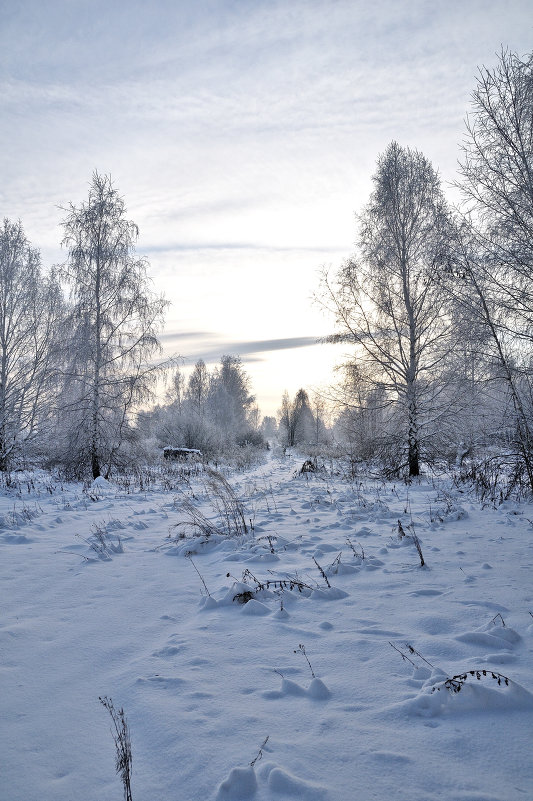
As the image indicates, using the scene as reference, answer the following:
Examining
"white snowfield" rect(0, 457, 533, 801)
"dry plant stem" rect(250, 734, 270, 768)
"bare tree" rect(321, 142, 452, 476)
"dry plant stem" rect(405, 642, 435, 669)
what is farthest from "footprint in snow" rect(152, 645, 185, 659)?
"bare tree" rect(321, 142, 452, 476)

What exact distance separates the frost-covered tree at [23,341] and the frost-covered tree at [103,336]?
998 mm

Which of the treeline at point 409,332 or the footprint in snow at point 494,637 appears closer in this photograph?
the footprint in snow at point 494,637

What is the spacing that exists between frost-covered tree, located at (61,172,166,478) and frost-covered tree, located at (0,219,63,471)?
100cm

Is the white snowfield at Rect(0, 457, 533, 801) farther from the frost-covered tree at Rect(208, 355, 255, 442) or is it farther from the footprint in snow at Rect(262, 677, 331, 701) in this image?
the frost-covered tree at Rect(208, 355, 255, 442)

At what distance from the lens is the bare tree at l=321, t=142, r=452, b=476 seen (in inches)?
448

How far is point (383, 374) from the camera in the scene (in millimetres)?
11875

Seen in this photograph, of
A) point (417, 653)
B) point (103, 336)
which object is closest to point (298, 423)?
point (103, 336)

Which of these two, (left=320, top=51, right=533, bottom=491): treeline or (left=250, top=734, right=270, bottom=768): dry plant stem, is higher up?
(left=320, top=51, right=533, bottom=491): treeline

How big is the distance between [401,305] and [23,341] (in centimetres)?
1198

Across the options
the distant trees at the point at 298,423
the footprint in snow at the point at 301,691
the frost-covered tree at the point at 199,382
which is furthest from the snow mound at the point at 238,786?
the distant trees at the point at 298,423

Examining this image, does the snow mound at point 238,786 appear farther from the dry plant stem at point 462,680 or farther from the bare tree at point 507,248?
the bare tree at point 507,248

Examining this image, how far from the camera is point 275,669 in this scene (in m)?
2.33

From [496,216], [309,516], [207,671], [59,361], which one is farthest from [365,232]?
[207,671]

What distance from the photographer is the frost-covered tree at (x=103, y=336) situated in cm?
1300
